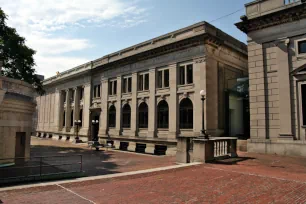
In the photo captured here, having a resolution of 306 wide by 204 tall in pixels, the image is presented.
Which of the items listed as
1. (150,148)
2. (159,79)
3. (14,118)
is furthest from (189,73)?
(14,118)

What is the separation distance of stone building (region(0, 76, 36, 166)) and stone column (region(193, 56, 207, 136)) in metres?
15.7

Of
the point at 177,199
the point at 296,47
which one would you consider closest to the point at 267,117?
the point at 296,47

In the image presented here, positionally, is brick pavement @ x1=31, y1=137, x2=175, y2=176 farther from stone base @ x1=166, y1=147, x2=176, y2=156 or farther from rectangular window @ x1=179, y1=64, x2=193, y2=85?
rectangular window @ x1=179, y1=64, x2=193, y2=85

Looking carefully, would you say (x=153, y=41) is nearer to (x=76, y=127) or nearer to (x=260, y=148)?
(x=260, y=148)

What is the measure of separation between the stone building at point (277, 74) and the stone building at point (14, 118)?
15.9 m

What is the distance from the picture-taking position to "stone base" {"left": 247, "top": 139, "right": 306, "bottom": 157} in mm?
17016

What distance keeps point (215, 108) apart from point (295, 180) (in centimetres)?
1563

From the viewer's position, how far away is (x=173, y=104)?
26922 mm

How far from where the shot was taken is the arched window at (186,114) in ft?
84.1

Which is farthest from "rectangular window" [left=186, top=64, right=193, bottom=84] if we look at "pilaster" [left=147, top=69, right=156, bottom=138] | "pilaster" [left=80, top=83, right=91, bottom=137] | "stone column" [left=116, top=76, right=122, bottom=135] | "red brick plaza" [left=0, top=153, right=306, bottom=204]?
"pilaster" [left=80, top=83, right=91, bottom=137]

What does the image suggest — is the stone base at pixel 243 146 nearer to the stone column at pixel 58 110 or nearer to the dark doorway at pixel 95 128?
the dark doorway at pixel 95 128

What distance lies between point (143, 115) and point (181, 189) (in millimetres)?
22681

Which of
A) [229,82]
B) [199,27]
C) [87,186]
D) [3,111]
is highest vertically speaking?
[199,27]

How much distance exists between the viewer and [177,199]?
289 inches
